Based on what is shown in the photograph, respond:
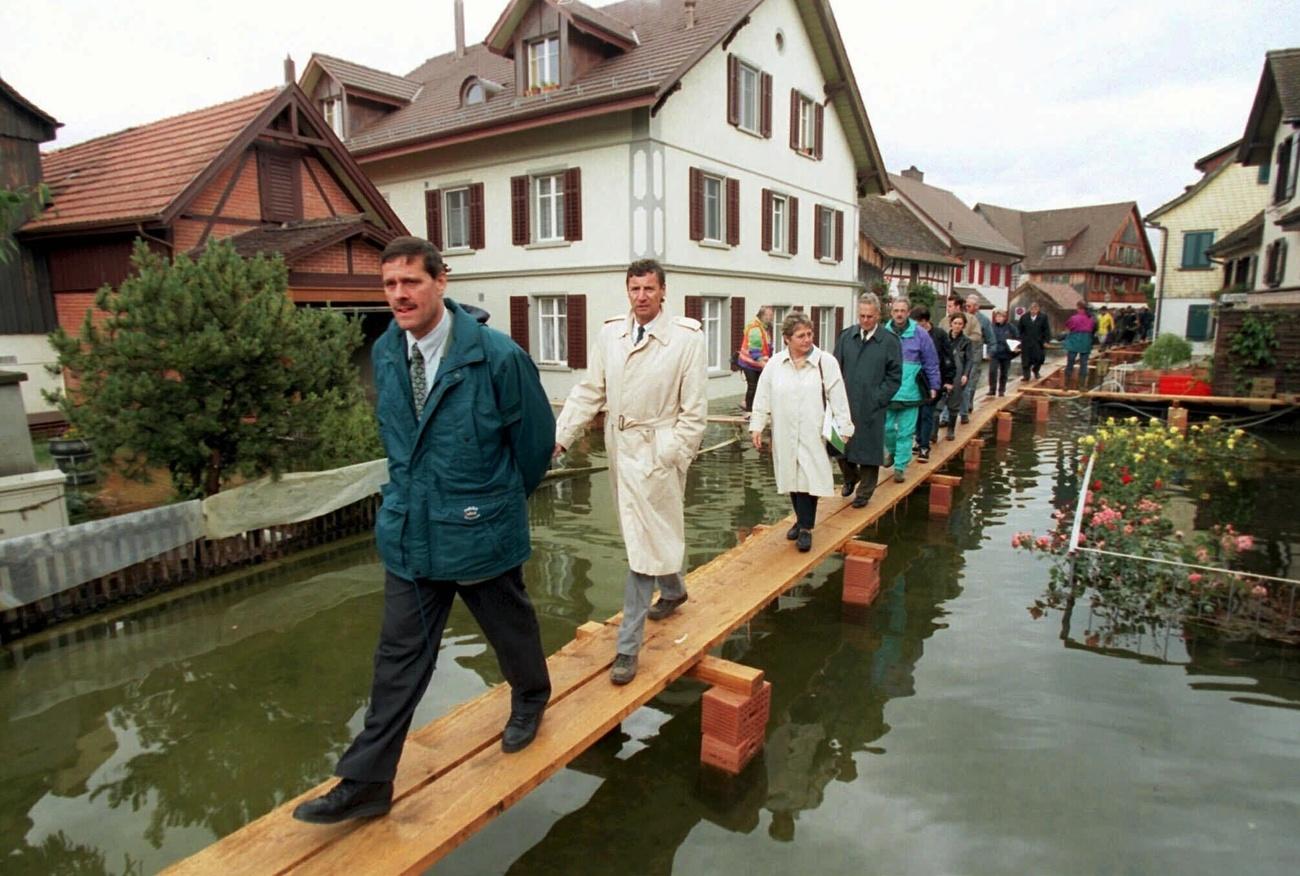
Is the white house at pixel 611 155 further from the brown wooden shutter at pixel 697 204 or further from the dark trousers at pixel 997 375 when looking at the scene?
the dark trousers at pixel 997 375

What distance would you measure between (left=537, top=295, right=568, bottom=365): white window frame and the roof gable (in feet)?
55.6

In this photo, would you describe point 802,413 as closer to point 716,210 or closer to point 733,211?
point 716,210

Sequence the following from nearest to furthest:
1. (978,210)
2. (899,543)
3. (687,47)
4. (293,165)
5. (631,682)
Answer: (631,682)
(899,543)
(293,165)
(687,47)
(978,210)

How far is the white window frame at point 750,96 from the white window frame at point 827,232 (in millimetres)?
4716

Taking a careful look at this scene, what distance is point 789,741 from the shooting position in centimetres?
461

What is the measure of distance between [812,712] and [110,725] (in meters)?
4.15

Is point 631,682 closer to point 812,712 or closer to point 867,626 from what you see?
point 812,712

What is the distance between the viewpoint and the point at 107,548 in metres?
6.51

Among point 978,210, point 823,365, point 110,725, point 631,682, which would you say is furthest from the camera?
point 978,210

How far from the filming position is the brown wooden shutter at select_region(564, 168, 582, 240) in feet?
59.4

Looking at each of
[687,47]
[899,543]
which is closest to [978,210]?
[687,47]

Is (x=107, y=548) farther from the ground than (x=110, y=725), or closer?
farther from the ground

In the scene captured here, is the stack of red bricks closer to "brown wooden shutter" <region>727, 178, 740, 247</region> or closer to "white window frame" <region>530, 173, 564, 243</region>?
"white window frame" <region>530, 173, 564, 243</region>

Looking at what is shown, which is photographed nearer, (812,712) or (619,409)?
(619,409)
